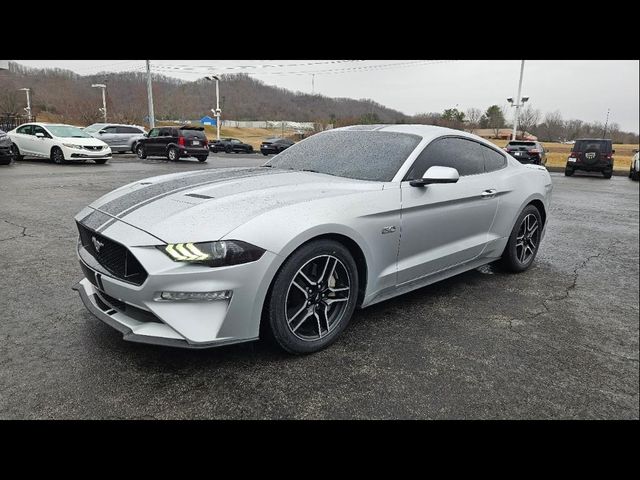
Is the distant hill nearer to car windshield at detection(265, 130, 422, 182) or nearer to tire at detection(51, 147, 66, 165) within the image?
tire at detection(51, 147, 66, 165)

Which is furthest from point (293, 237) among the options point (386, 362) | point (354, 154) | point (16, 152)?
point (16, 152)

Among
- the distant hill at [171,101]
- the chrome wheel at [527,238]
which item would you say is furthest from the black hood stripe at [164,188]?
the distant hill at [171,101]

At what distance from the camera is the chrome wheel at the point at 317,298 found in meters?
2.70

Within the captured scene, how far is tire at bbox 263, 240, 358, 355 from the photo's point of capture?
8.34 ft

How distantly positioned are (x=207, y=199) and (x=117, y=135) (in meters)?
23.6

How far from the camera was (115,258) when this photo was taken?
2.55 m

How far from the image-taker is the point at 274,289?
2506mm

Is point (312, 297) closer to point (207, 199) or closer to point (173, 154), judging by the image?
point (207, 199)

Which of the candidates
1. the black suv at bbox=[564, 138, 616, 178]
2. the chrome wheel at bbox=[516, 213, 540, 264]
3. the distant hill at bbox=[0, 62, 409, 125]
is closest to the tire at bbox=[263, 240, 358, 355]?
the chrome wheel at bbox=[516, 213, 540, 264]
